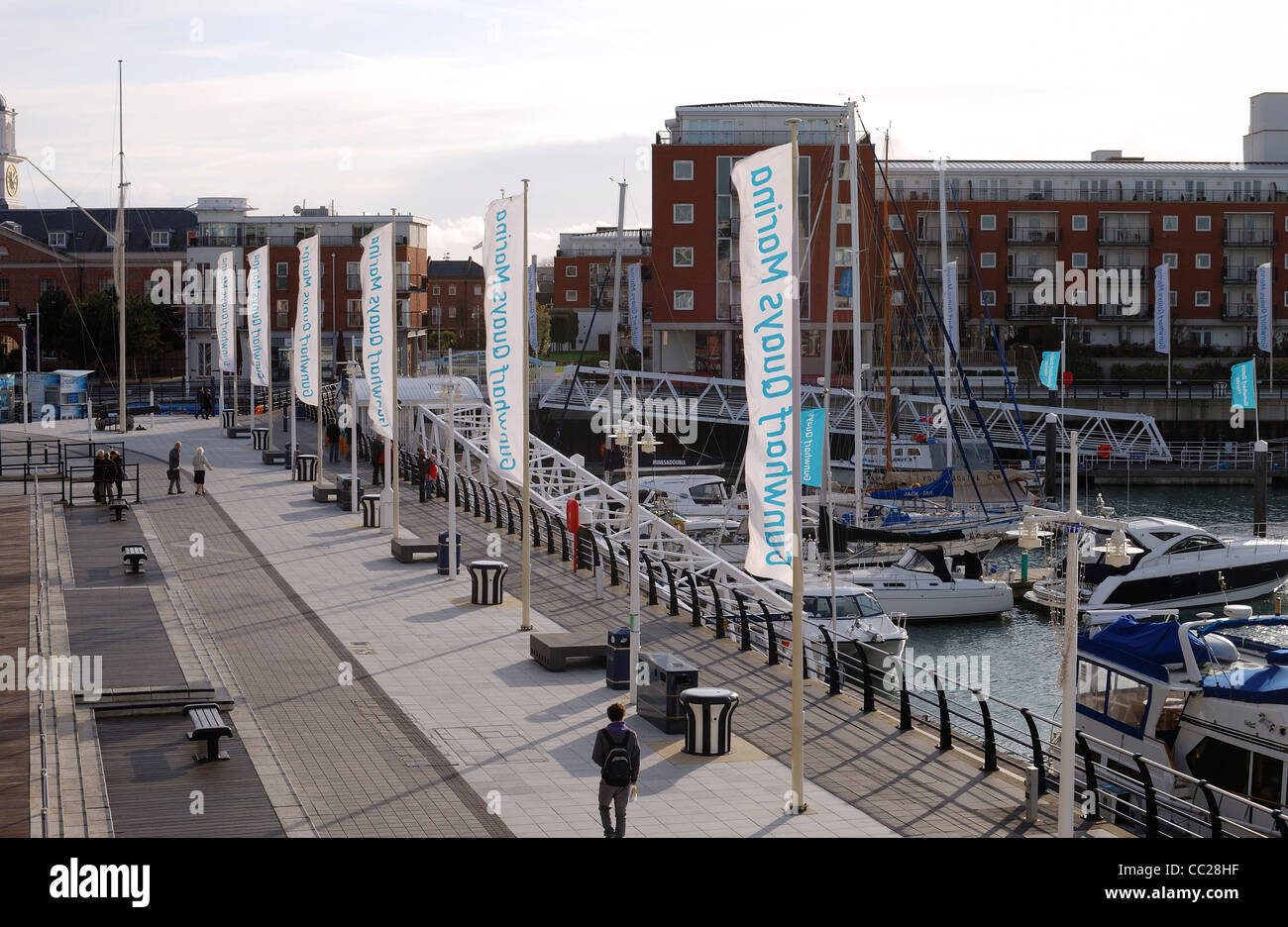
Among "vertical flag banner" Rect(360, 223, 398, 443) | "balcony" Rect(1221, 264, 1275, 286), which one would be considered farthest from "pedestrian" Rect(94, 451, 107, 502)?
"balcony" Rect(1221, 264, 1275, 286)

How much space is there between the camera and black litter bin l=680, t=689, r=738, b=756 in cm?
1816

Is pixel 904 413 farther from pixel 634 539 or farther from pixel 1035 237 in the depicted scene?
pixel 634 539

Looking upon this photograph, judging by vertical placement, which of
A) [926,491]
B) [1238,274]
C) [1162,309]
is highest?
[1238,274]

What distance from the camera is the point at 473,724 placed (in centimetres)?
1933

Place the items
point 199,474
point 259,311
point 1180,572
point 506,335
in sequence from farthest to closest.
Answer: point 259,311, point 199,474, point 1180,572, point 506,335

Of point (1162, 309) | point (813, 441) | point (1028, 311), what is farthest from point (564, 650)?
point (1028, 311)

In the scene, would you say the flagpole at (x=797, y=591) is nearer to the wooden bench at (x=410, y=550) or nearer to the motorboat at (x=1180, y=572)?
the wooden bench at (x=410, y=550)

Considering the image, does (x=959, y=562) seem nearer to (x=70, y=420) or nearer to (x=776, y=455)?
(x=776, y=455)

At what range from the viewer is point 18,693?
739 inches

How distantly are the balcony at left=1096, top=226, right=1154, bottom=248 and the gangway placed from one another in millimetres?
14530

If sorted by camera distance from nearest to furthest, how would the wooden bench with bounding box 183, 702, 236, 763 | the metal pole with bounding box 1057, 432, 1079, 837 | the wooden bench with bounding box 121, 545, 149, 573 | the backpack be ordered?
the metal pole with bounding box 1057, 432, 1079, 837 → the backpack → the wooden bench with bounding box 183, 702, 236, 763 → the wooden bench with bounding box 121, 545, 149, 573

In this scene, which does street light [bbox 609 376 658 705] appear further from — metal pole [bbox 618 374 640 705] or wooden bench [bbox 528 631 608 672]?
wooden bench [bbox 528 631 608 672]

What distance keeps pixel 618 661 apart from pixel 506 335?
714cm
